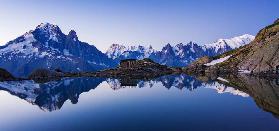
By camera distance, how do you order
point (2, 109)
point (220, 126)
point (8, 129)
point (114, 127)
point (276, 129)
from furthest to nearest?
point (2, 109), point (8, 129), point (114, 127), point (220, 126), point (276, 129)

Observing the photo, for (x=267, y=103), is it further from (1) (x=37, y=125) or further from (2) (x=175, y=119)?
(1) (x=37, y=125)

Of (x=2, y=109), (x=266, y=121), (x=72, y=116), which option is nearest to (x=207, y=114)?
(x=266, y=121)

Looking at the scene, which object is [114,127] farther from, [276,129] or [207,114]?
[276,129]

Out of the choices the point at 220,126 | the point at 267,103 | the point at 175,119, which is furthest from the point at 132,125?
the point at 267,103

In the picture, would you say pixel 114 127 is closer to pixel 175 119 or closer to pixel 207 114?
pixel 175 119

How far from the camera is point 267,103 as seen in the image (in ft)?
307

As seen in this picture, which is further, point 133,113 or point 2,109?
point 2,109

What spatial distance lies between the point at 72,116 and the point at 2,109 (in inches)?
1387

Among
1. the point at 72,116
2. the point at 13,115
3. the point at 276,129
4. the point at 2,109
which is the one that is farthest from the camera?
the point at 2,109

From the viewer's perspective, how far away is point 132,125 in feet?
228

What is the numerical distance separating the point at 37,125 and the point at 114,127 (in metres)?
19.1

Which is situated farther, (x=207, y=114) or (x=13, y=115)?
(x=13, y=115)

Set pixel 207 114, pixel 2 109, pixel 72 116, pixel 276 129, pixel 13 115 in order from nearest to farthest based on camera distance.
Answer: pixel 276 129
pixel 207 114
pixel 72 116
pixel 13 115
pixel 2 109

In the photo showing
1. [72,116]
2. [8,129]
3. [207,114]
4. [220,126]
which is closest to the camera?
[220,126]
